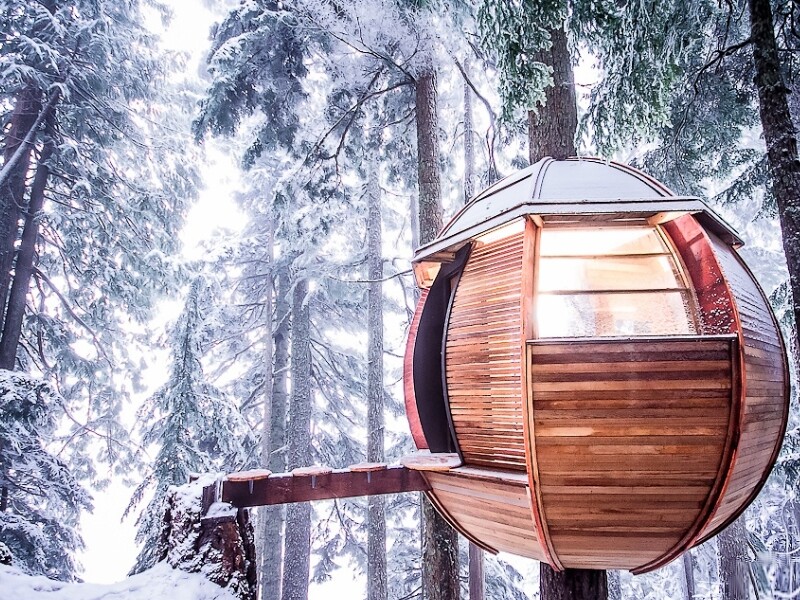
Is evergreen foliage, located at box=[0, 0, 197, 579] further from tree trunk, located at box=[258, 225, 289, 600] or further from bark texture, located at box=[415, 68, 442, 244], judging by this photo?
bark texture, located at box=[415, 68, 442, 244]

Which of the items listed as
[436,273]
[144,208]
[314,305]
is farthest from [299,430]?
[436,273]

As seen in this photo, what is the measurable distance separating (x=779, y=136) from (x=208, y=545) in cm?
550

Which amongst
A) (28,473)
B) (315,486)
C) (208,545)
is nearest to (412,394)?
(315,486)

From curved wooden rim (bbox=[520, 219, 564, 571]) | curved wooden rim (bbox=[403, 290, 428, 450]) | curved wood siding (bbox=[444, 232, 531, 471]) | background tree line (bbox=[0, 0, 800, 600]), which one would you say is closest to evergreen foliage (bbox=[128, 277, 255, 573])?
background tree line (bbox=[0, 0, 800, 600])

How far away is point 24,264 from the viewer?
7.68 m

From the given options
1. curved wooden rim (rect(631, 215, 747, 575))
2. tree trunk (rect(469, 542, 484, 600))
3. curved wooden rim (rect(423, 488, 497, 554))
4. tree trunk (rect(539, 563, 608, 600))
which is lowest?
tree trunk (rect(469, 542, 484, 600))

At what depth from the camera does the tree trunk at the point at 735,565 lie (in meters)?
8.40

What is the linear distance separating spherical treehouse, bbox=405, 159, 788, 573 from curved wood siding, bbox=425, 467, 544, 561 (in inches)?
0.5

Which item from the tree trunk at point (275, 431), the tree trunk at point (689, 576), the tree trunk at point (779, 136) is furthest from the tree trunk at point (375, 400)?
the tree trunk at point (689, 576)

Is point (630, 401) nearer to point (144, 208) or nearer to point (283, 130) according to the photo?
point (283, 130)

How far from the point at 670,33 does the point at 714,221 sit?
2.48 m

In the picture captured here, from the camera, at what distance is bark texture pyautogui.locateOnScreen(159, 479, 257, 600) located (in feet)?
9.45

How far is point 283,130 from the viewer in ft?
25.2

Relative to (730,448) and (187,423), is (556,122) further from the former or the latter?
(187,423)
